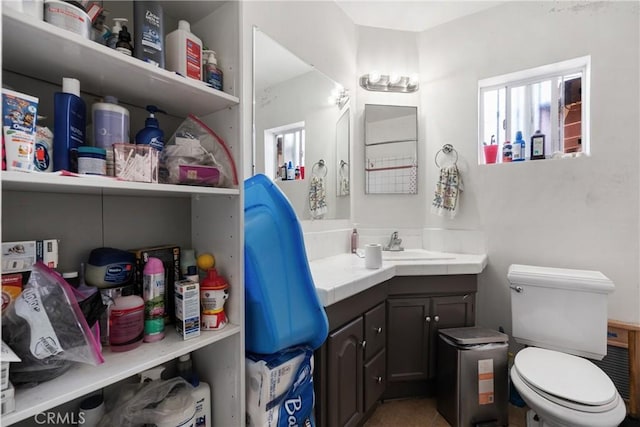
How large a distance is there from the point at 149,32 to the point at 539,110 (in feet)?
7.98

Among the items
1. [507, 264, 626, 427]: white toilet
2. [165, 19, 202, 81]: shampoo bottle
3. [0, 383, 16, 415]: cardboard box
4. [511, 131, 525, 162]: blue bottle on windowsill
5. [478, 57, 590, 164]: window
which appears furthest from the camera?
[511, 131, 525, 162]: blue bottle on windowsill

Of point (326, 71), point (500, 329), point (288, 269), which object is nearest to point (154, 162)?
point (288, 269)

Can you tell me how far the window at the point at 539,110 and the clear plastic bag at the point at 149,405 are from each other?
228cm

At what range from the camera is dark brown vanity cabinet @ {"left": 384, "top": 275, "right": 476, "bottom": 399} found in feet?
5.89

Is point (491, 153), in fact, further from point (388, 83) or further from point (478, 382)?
point (478, 382)

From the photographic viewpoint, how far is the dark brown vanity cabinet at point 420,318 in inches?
70.6

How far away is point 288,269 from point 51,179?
0.61 m

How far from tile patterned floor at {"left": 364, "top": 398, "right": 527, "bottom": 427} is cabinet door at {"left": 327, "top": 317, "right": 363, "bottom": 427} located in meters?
0.36

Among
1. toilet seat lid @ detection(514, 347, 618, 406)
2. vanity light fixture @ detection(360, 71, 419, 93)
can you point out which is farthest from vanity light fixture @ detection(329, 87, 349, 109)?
toilet seat lid @ detection(514, 347, 618, 406)

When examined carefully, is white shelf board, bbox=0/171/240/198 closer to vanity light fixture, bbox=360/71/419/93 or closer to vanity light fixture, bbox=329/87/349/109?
vanity light fixture, bbox=329/87/349/109

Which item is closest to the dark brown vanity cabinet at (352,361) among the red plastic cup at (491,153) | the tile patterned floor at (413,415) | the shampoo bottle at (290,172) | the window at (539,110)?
the tile patterned floor at (413,415)

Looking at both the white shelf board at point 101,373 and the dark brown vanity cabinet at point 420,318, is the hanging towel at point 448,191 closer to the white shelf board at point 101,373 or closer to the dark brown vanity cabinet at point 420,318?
the dark brown vanity cabinet at point 420,318

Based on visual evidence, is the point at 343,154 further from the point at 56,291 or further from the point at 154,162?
the point at 56,291

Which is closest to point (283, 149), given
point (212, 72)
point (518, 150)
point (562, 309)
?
point (212, 72)
